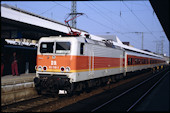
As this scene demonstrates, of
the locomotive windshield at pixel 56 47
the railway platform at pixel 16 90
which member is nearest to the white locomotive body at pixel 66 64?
the locomotive windshield at pixel 56 47

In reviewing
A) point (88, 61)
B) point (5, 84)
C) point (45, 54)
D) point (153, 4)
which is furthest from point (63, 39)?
point (153, 4)

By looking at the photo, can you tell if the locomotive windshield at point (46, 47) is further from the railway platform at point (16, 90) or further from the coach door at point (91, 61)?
the coach door at point (91, 61)

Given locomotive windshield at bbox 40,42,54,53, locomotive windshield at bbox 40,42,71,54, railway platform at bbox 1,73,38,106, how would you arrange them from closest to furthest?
1. railway platform at bbox 1,73,38,106
2. locomotive windshield at bbox 40,42,71,54
3. locomotive windshield at bbox 40,42,54,53

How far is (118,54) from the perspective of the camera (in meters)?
18.1

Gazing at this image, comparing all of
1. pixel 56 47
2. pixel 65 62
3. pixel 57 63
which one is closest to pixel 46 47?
pixel 56 47

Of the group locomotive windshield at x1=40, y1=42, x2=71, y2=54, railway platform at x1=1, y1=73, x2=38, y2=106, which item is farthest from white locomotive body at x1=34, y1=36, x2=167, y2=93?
railway platform at x1=1, y1=73, x2=38, y2=106

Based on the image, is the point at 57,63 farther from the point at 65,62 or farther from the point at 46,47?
the point at 46,47

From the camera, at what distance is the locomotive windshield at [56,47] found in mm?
10547

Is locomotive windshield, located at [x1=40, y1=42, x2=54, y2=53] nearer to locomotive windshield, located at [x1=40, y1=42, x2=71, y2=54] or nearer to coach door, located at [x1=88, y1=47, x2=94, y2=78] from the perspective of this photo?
locomotive windshield, located at [x1=40, y1=42, x2=71, y2=54]

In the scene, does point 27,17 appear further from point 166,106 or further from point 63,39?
point 166,106

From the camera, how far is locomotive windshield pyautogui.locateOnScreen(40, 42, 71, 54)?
10.5 metres

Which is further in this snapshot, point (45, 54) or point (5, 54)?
point (5, 54)

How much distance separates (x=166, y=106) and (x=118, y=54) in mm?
9052

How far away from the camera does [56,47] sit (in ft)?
35.5
